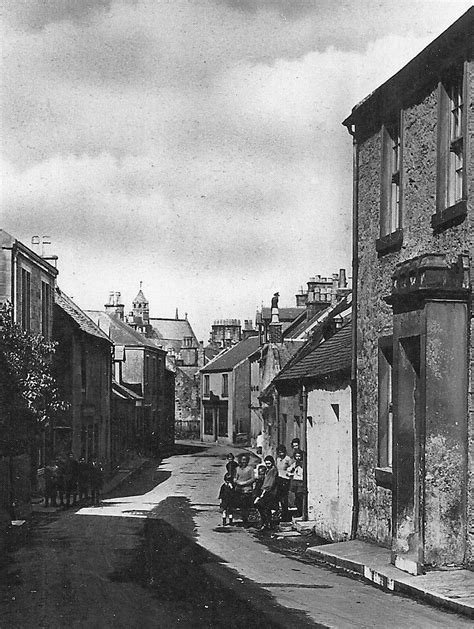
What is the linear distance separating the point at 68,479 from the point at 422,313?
635 inches

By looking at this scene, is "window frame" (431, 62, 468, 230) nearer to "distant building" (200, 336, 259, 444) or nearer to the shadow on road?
the shadow on road

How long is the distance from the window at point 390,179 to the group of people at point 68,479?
13.6 metres

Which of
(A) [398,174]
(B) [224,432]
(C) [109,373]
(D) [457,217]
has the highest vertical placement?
(A) [398,174]

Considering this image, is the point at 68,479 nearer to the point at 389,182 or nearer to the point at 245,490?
the point at 245,490

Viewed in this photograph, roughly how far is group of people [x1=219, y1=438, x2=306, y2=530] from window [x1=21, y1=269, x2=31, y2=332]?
856 cm

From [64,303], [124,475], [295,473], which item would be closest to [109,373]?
[124,475]

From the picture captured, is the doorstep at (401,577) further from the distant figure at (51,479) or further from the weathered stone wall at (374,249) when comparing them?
the distant figure at (51,479)

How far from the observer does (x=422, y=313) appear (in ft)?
35.8

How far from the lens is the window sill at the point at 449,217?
1098 centimetres

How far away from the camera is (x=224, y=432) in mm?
69938

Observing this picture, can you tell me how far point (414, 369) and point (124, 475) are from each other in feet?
95.1

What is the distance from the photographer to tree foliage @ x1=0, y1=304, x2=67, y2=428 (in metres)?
19.4

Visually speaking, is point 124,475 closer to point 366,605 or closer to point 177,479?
point 177,479

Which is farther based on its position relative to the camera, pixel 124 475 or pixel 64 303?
pixel 124 475
